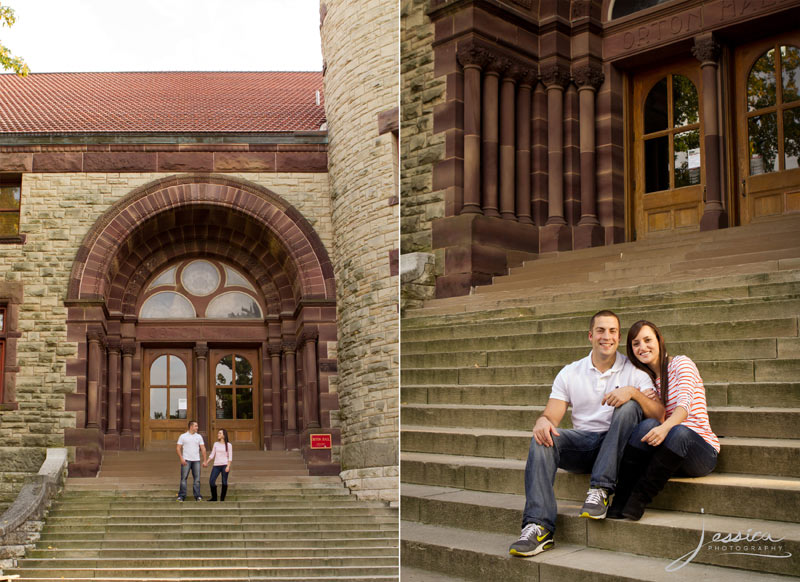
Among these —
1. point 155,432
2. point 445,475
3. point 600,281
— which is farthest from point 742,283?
point 155,432

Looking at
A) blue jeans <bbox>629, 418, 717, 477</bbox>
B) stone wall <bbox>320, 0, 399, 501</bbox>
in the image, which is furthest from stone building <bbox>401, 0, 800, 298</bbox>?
blue jeans <bbox>629, 418, 717, 477</bbox>

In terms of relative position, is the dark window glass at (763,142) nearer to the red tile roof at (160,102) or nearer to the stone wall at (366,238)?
the stone wall at (366,238)

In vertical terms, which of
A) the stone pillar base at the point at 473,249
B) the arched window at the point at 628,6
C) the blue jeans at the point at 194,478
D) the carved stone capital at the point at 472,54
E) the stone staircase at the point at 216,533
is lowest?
the stone staircase at the point at 216,533

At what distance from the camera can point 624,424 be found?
432cm

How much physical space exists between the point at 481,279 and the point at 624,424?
770 cm

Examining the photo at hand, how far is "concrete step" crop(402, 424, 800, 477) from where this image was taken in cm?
438

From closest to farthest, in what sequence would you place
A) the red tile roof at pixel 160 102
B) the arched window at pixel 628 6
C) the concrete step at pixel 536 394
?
the concrete step at pixel 536 394 < the arched window at pixel 628 6 < the red tile roof at pixel 160 102

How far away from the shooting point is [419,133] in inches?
509

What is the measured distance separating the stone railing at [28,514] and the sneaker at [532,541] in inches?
425

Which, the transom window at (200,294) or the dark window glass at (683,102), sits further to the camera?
the transom window at (200,294)

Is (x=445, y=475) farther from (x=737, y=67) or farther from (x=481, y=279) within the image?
(x=737, y=67)

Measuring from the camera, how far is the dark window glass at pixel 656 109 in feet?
42.0

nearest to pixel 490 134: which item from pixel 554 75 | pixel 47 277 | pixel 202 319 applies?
pixel 554 75

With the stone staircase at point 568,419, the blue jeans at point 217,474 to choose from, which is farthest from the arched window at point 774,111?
the blue jeans at point 217,474
